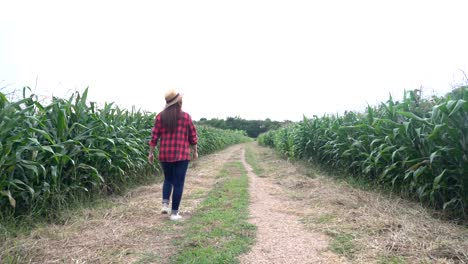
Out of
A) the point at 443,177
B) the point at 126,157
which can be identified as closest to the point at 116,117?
the point at 126,157

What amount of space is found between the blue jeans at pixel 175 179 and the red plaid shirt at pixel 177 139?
116 mm

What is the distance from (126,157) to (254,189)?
257 centimetres

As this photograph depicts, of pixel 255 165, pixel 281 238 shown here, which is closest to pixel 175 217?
pixel 281 238

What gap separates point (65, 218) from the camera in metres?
4.04

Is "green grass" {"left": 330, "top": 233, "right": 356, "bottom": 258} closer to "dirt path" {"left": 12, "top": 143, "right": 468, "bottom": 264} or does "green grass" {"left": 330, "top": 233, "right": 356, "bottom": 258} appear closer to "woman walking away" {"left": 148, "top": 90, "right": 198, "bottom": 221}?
"dirt path" {"left": 12, "top": 143, "right": 468, "bottom": 264}

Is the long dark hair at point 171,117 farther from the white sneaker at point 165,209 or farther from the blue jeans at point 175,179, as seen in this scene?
the white sneaker at point 165,209

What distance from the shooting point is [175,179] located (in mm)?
4449

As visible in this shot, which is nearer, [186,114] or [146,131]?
[186,114]

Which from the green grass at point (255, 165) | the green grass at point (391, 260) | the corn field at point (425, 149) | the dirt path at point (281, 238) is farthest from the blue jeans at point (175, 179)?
the green grass at point (255, 165)

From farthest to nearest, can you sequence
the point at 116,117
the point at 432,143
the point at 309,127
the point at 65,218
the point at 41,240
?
1. the point at 309,127
2. the point at 116,117
3. the point at 432,143
4. the point at 65,218
5. the point at 41,240

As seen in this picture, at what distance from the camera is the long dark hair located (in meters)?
4.41

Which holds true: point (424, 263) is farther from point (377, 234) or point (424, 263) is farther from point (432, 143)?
point (432, 143)

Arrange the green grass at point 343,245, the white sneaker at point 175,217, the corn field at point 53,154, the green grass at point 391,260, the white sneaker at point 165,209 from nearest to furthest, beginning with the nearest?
the green grass at point 391,260 → the green grass at point 343,245 → the corn field at point 53,154 → the white sneaker at point 175,217 → the white sneaker at point 165,209

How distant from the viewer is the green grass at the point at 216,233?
9.62 feet
